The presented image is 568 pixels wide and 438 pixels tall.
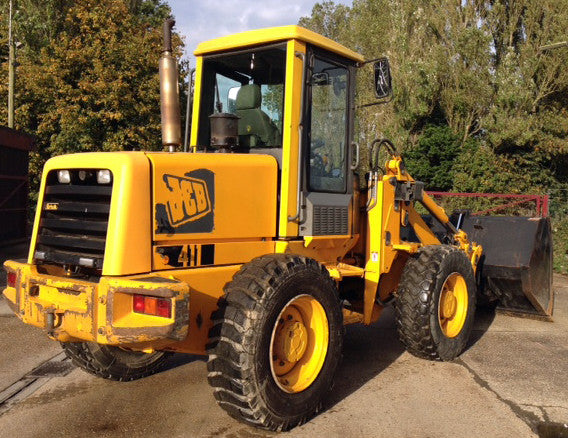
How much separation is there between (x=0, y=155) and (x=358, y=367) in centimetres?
1056

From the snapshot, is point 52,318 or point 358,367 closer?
point 52,318

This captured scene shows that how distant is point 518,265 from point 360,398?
121 inches

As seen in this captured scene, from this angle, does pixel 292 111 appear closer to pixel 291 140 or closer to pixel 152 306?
pixel 291 140

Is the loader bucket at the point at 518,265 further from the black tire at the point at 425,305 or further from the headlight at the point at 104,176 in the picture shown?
the headlight at the point at 104,176

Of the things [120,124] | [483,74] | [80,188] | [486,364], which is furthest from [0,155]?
[483,74]

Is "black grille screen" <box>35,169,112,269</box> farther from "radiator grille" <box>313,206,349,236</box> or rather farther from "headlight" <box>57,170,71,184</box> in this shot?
"radiator grille" <box>313,206,349,236</box>

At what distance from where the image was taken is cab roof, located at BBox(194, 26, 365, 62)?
4.12 metres

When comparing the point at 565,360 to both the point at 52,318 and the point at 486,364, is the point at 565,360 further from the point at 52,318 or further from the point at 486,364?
the point at 52,318

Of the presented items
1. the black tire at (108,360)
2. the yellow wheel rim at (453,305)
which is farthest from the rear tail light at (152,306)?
the yellow wheel rim at (453,305)

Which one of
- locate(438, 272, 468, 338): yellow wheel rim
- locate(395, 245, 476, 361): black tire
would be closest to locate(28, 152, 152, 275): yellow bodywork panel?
locate(395, 245, 476, 361): black tire

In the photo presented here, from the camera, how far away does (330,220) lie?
446 cm

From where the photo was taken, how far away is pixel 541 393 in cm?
445

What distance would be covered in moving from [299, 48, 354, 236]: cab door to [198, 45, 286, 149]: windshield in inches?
10.0

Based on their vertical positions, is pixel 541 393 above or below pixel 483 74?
below
